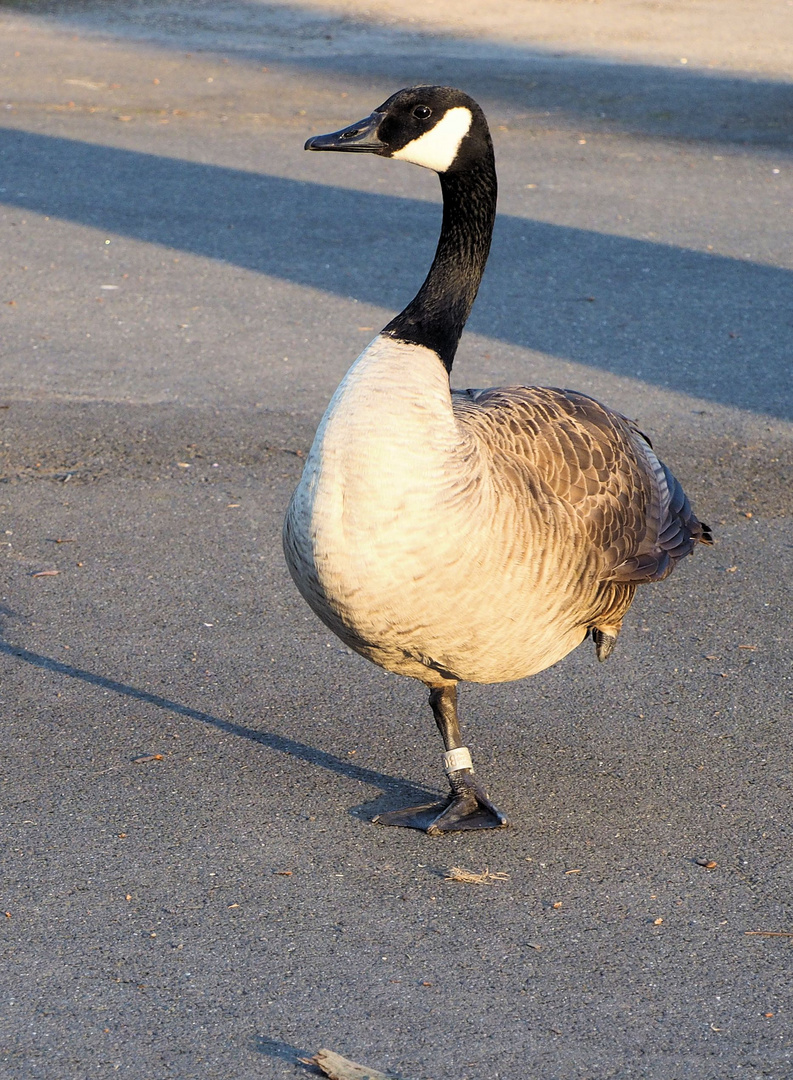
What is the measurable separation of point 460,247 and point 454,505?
0.77 metres

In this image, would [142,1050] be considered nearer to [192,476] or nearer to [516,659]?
[516,659]

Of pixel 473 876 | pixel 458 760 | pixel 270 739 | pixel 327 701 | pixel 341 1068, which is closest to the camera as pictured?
pixel 341 1068

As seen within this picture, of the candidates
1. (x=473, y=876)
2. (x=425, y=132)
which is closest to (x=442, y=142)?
(x=425, y=132)

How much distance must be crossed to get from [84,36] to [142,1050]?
13747mm

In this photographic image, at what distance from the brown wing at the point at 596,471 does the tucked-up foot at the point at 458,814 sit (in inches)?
25.7

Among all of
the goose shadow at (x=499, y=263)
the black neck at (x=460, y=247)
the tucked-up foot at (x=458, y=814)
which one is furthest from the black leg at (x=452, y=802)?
the goose shadow at (x=499, y=263)

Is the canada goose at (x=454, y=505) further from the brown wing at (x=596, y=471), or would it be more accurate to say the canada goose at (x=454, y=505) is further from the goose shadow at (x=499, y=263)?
the goose shadow at (x=499, y=263)

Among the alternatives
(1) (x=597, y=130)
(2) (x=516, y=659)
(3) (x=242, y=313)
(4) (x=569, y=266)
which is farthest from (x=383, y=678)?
(1) (x=597, y=130)

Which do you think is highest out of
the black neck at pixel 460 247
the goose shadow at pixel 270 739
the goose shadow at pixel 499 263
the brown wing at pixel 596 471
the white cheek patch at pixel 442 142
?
the white cheek patch at pixel 442 142

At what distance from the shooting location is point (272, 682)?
4.14 meters

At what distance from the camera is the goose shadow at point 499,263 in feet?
22.6

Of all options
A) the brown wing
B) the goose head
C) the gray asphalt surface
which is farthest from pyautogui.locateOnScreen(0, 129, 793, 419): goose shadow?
the goose head

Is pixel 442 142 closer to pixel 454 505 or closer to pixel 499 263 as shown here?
pixel 454 505

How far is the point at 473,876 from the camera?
3.24 m
